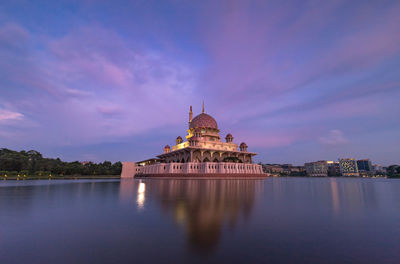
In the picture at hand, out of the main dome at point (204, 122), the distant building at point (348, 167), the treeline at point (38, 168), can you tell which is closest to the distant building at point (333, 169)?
the distant building at point (348, 167)

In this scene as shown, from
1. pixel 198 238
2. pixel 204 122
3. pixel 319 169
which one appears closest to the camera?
pixel 198 238

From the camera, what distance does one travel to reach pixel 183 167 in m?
51.4

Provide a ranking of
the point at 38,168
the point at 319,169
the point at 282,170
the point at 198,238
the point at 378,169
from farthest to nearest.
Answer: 1. the point at 378,169
2. the point at 282,170
3. the point at 319,169
4. the point at 38,168
5. the point at 198,238

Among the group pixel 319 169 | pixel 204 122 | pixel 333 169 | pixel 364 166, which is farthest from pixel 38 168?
pixel 364 166

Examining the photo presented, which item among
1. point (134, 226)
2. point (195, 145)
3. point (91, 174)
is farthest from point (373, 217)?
point (91, 174)

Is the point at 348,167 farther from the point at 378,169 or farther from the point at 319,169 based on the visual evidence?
the point at 378,169

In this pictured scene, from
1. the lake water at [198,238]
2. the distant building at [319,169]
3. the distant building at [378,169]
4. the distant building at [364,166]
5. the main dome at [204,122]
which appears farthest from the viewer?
the distant building at [378,169]

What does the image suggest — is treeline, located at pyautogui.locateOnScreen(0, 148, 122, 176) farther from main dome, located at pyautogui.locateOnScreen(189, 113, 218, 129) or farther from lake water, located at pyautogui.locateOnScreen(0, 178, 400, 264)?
lake water, located at pyautogui.locateOnScreen(0, 178, 400, 264)

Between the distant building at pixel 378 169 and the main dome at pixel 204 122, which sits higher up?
the main dome at pixel 204 122

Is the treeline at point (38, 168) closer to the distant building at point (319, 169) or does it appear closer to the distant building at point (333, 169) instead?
the distant building at point (319, 169)

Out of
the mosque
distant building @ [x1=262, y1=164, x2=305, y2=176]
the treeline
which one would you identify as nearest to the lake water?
the mosque

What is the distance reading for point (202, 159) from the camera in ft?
192

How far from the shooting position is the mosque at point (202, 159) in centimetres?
5041

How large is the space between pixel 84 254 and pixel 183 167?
1886 inches
